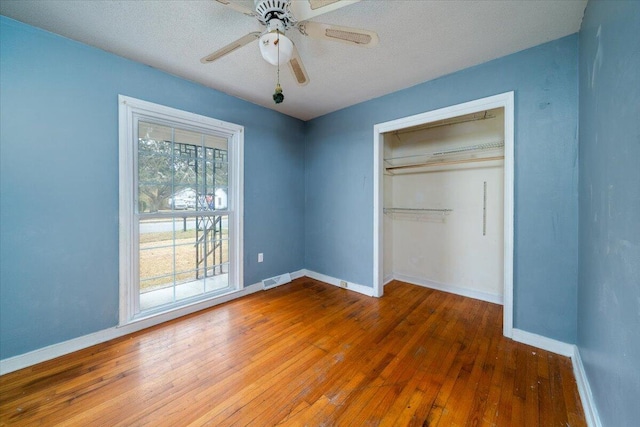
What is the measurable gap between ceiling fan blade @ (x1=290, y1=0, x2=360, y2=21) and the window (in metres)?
1.66

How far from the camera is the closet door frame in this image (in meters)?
2.03

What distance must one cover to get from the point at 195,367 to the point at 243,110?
280 centimetres

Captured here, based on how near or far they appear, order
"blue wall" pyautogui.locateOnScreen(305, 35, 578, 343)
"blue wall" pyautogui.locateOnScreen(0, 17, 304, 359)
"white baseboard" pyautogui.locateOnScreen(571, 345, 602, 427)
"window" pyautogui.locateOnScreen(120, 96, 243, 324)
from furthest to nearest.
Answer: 1. "window" pyautogui.locateOnScreen(120, 96, 243, 324)
2. "blue wall" pyautogui.locateOnScreen(305, 35, 578, 343)
3. "blue wall" pyautogui.locateOnScreen(0, 17, 304, 359)
4. "white baseboard" pyautogui.locateOnScreen(571, 345, 602, 427)

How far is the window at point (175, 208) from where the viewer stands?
84.4 inches

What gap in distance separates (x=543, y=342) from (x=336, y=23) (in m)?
3.02

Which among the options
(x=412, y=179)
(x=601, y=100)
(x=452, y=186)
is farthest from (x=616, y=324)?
(x=412, y=179)

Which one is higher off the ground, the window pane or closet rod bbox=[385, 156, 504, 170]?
closet rod bbox=[385, 156, 504, 170]

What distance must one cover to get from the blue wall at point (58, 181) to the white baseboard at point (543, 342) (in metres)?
3.59

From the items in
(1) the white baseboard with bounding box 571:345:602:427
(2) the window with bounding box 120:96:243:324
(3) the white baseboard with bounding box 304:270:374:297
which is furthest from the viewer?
(3) the white baseboard with bounding box 304:270:374:297

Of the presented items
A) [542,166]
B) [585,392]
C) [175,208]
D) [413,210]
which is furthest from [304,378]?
[413,210]

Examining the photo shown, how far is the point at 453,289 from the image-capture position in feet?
10.1

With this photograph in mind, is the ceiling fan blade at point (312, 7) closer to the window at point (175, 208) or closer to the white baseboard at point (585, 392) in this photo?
the window at point (175, 208)

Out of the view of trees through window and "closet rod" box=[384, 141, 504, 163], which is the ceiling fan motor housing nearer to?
the view of trees through window

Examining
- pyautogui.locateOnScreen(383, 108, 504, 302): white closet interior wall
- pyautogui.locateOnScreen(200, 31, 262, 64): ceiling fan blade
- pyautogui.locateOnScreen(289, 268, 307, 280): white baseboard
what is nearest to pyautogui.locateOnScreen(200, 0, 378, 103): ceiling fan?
pyautogui.locateOnScreen(200, 31, 262, 64): ceiling fan blade
